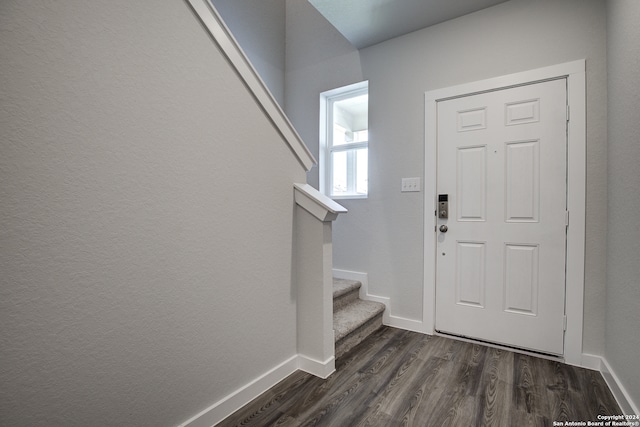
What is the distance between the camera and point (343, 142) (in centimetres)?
302

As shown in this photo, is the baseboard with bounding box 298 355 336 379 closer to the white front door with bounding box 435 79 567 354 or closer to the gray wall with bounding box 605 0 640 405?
the white front door with bounding box 435 79 567 354

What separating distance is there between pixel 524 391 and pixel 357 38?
280cm

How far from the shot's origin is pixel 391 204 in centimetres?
252

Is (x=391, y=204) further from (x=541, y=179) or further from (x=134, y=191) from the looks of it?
(x=134, y=191)

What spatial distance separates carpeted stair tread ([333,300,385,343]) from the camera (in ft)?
6.64

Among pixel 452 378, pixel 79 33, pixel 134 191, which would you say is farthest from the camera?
pixel 452 378

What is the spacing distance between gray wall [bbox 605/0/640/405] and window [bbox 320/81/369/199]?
5.65 feet

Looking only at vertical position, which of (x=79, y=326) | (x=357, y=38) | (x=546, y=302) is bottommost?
(x=546, y=302)

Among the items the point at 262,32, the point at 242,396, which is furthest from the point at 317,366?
the point at 262,32

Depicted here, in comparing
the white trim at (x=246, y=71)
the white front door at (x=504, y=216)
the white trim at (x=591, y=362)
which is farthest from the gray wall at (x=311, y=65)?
the white trim at (x=591, y=362)

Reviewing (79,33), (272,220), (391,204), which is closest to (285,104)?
(391,204)

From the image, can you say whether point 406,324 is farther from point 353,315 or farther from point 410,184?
point 410,184

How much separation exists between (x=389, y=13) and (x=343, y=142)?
117 centimetres

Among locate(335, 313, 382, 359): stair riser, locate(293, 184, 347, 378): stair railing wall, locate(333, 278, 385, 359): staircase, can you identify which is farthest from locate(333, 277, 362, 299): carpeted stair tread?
locate(293, 184, 347, 378): stair railing wall
